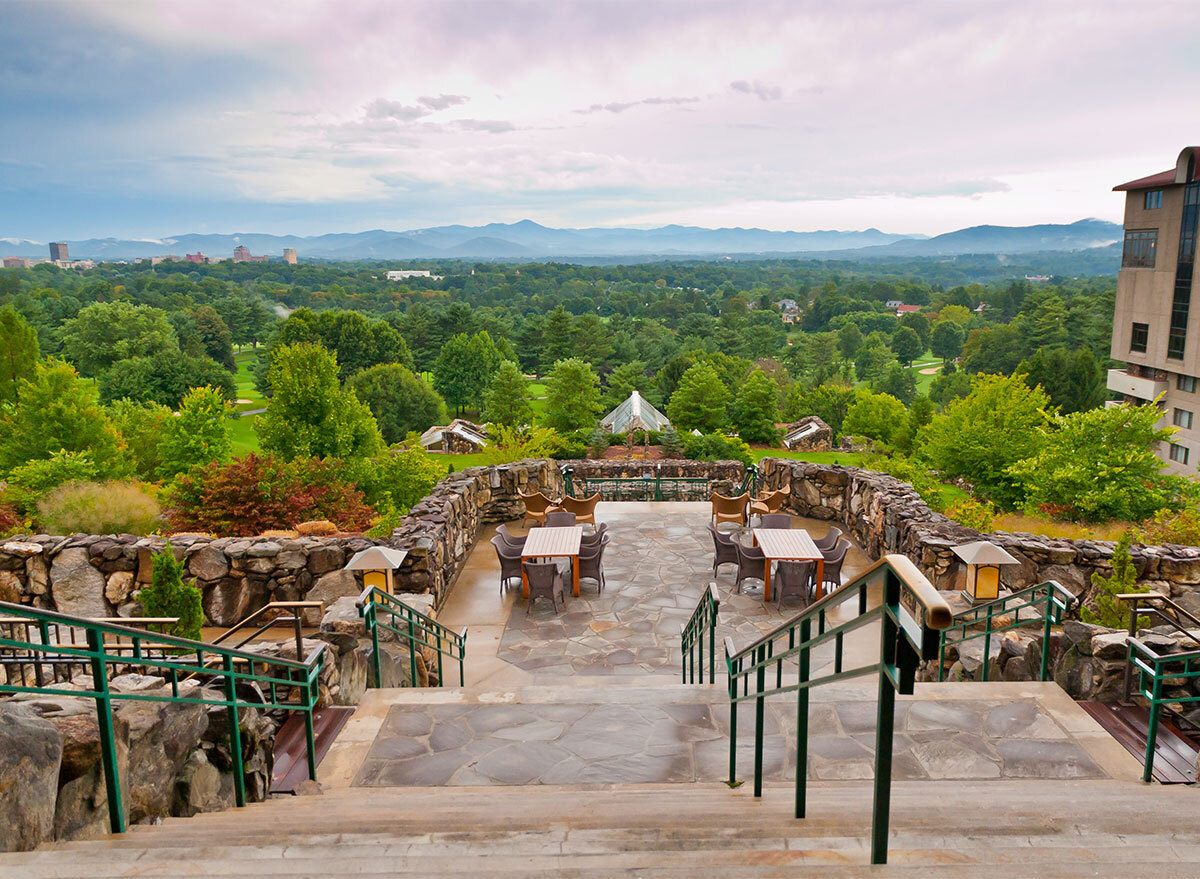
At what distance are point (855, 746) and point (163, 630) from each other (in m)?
6.45

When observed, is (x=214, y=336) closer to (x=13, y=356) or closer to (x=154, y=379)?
(x=154, y=379)

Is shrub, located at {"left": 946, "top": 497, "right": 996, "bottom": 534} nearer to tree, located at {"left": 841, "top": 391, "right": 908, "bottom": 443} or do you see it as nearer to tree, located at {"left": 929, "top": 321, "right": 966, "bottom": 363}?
tree, located at {"left": 841, "top": 391, "right": 908, "bottom": 443}

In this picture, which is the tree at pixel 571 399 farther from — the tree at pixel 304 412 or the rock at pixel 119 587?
the rock at pixel 119 587

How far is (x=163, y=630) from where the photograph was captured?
7.67 meters

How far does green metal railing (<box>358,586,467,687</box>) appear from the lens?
681 cm

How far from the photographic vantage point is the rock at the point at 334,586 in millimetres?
10234

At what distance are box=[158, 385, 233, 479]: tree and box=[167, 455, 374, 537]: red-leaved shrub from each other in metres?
8.11

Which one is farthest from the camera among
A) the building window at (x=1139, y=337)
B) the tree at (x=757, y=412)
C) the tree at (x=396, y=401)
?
the tree at (x=396, y=401)

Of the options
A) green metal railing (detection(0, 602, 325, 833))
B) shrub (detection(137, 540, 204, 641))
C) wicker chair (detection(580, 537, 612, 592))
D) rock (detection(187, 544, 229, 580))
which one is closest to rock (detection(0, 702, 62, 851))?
green metal railing (detection(0, 602, 325, 833))

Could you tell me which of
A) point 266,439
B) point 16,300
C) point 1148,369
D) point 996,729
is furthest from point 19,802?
point 16,300

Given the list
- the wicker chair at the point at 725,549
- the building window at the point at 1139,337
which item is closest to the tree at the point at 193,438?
the wicker chair at the point at 725,549

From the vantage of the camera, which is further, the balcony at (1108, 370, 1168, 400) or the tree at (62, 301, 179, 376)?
the tree at (62, 301, 179, 376)

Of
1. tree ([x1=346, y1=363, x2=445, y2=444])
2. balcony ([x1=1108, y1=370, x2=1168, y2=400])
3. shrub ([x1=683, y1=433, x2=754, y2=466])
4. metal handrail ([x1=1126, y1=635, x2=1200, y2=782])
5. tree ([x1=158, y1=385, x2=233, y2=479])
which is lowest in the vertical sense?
tree ([x1=346, y1=363, x2=445, y2=444])

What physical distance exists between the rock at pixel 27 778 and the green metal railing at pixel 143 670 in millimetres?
152
